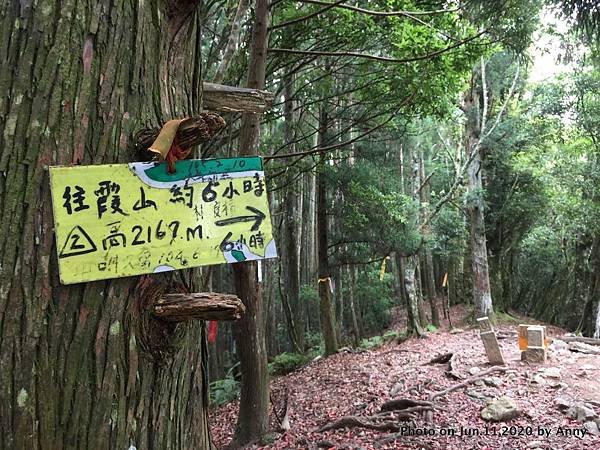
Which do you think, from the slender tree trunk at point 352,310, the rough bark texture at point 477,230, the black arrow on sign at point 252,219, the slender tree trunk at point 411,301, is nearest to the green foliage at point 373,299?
the slender tree trunk at point 352,310

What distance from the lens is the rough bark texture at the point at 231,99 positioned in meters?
1.77

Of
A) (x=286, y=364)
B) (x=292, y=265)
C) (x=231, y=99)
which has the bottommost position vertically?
(x=286, y=364)

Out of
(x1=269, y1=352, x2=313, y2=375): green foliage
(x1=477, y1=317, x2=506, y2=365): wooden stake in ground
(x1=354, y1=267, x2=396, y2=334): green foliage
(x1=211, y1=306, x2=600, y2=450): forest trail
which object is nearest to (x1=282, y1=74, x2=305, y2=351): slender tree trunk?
(x1=269, y1=352, x2=313, y2=375): green foliage

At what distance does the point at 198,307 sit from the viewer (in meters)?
1.17

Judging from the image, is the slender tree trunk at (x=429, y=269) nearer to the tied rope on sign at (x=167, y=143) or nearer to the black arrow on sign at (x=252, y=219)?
the black arrow on sign at (x=252, y=219)

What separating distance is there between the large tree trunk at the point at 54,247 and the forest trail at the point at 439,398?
3.96 metres

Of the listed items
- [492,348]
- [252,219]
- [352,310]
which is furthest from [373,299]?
A: [252,219]

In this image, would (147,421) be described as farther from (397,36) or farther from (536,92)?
(536,92)

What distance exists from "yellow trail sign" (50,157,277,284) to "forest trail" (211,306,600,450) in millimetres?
3923

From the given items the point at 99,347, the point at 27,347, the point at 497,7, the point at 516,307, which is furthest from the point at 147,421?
the point at 516,307

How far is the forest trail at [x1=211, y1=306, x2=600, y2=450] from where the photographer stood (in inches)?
181

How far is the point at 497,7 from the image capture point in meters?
6.33

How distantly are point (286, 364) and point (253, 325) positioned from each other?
540 cm

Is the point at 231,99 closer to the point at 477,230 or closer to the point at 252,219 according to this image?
the point at 252,219
